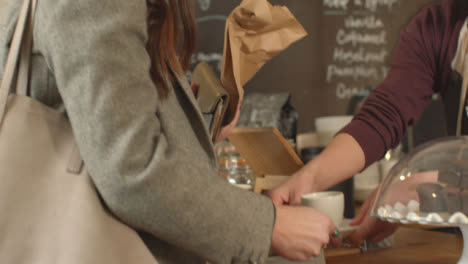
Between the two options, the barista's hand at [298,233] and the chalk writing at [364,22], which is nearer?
the barista's hand at [298,233]

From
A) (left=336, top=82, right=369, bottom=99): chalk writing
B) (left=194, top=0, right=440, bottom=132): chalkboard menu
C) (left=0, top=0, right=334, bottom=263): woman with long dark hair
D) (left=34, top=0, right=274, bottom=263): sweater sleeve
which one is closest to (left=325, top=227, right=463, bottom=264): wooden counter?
(left=0, top=0, right=334, bottom=263): woman with long dark hair

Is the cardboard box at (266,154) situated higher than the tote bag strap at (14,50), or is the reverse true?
the tote bag strap at (14,50)

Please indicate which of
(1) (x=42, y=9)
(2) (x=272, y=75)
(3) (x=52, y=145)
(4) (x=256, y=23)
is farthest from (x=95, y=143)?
(2) (x=272, y=75)

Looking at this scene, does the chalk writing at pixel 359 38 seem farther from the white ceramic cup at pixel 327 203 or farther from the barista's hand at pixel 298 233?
the barista's hand at pixel 298 233

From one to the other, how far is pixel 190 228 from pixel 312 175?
61 cm

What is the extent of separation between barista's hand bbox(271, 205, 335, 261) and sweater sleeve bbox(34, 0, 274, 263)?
4.3 inches

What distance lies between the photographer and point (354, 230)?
1074mm

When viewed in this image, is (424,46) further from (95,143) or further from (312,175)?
(95,143)

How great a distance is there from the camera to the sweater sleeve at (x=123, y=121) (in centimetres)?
55

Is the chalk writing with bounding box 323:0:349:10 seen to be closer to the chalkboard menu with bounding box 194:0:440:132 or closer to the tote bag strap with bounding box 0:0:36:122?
the chalkboard menu with bounding box 194:0:440:132

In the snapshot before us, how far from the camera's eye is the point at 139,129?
56 centimetres

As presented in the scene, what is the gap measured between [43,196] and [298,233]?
351mm

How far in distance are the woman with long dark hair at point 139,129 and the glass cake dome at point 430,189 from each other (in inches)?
8.4

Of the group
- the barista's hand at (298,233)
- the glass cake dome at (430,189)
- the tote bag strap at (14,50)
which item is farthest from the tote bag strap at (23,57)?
the glass cake dome at (430,189)
